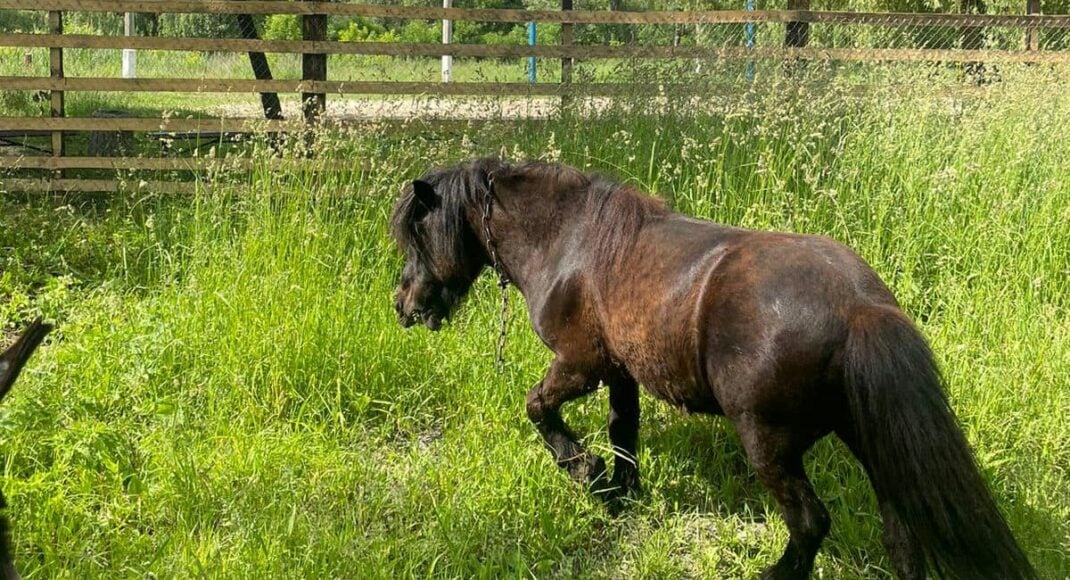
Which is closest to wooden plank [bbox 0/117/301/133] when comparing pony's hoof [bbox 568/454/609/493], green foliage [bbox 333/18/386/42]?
pony's hoof [bbox 568/454/609/493]

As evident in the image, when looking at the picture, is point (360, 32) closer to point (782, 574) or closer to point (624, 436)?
point (624, 436)

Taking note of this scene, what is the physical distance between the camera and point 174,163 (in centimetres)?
757

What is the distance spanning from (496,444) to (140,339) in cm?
196

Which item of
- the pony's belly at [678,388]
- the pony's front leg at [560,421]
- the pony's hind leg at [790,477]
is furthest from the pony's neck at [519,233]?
the pony's hind leg at [790,477]

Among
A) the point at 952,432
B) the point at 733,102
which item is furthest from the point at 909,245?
the point at 952,432

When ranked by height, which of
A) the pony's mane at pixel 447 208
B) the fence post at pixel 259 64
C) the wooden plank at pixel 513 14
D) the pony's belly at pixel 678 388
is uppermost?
the wooden plank at pixel 513 14

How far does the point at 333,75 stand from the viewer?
15773mm

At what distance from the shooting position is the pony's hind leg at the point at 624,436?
4.66 m

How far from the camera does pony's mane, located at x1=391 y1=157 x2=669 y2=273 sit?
4.34 m

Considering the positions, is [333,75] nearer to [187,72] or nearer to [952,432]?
[187,72]

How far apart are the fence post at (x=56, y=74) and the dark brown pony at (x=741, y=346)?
223 inches

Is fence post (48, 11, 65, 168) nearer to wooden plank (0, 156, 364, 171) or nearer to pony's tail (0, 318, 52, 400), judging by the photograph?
wooden plank (0, 156, 364, 171)

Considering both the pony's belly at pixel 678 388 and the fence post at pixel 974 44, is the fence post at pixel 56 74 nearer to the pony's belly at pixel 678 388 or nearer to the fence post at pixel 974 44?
the pony's belly at pixel 678 388

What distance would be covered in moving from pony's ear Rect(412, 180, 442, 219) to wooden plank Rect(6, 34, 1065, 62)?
3.98 meters
